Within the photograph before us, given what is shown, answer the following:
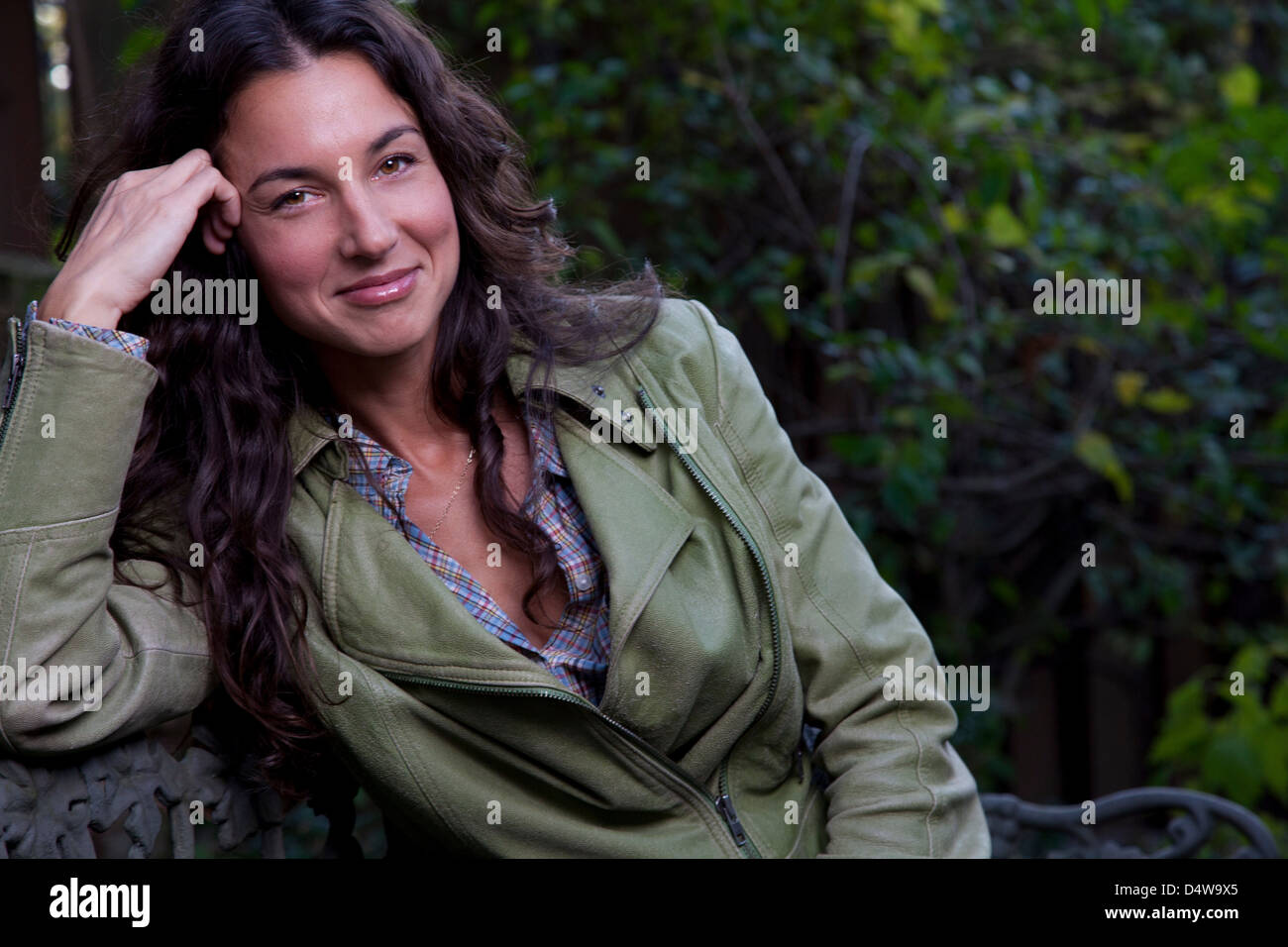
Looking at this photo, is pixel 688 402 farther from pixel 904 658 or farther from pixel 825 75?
pixel 825 75

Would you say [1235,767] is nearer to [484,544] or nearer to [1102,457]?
[1102,457]

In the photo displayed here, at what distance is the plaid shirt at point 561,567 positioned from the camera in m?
1.90

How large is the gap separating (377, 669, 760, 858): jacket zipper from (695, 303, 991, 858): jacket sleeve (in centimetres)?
13

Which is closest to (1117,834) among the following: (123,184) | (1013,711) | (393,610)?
(1013,711)

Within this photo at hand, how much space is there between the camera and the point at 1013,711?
13.8 ft

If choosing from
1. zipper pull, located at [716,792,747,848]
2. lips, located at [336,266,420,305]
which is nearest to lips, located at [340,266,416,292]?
lips, located at [336,266,420,305]

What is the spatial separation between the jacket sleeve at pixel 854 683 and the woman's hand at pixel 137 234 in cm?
75

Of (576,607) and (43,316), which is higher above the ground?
(43,316)

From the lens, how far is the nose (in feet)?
5.78

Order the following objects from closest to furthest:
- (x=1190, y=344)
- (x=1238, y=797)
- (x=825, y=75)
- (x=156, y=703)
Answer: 1. (x=156, y=703)
2. (x=1238, y=797)
3. (x=825, y=75)
4. (x=1190, y=344)

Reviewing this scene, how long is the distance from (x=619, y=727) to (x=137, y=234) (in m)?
0.88

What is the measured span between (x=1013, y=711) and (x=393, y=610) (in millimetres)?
2847

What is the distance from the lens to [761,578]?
6.32 ft

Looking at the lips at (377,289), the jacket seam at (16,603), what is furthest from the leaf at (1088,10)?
the jacket seam at (16,603)
